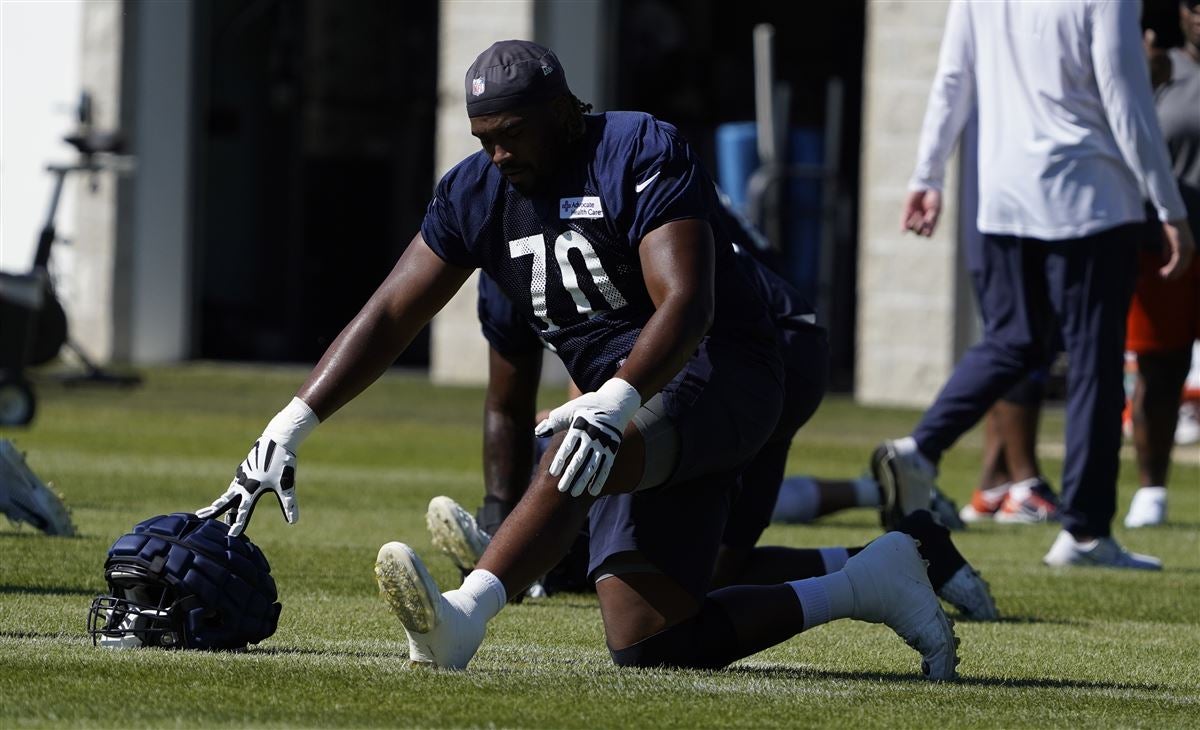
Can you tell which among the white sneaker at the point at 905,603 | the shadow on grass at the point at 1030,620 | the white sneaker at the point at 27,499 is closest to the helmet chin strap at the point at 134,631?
the white sneaker at the point at 905,603

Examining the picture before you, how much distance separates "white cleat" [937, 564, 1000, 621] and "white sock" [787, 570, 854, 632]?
1040mm

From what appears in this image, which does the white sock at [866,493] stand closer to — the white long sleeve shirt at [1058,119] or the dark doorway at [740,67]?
the white long sleeve shirt at [1058,119]

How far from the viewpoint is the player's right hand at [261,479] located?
4797 mm

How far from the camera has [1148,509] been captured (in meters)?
9.35

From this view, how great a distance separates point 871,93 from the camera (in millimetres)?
16703

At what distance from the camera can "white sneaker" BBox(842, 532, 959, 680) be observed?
4.98 metres

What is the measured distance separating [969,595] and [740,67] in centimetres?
1618

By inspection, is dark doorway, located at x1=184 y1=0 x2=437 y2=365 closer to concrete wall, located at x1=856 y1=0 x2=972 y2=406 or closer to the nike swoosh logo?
concrete wall, located at x1=856 y1=0 x2=972 y2=406

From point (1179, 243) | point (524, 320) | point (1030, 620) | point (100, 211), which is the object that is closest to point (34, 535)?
point (524, 320)

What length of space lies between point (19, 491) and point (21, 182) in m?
12.7

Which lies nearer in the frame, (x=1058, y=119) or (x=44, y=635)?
(x=44, y=635)

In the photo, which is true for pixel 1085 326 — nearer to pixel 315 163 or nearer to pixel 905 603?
pixel 905 603

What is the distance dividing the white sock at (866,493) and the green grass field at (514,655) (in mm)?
172

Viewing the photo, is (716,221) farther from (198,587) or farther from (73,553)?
(73,553)
